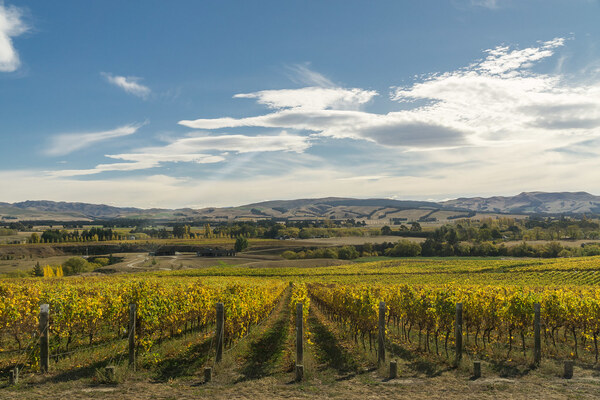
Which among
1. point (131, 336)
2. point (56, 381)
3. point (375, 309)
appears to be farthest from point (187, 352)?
point (375, 309)

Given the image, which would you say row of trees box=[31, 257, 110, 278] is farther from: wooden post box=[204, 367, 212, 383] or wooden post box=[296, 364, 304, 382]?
wooden post box=[296, 364, 304, 382]

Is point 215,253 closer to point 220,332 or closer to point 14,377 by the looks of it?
point 220,332

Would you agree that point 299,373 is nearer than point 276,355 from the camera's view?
Yes

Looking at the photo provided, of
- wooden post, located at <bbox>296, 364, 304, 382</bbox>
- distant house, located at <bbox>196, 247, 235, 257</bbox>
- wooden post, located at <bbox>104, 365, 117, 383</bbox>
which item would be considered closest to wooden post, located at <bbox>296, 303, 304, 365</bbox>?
wooden post, located at <bbox>296, 364, 304, 382</bbox>

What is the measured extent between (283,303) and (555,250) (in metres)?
114

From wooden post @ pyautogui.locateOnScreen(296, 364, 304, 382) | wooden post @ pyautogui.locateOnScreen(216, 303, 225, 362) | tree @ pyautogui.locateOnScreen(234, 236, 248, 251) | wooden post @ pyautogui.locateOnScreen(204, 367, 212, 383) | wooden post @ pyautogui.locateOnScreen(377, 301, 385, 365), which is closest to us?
wooden post @ pyautogui.locateOnScreen(204, 367, 212, 383)

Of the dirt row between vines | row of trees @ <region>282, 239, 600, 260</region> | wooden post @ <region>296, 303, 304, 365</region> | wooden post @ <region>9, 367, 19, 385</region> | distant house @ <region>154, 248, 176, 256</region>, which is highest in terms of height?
wooden post @ <region>296, 303, 304, 365</region>

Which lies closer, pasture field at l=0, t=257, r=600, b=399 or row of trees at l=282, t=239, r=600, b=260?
pasture field at l=0, t=257, r=600, b=399

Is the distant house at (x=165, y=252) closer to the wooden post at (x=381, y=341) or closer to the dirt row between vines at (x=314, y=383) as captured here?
the dirt row between vines at (x=314, y=383)

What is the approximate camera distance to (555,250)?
116m

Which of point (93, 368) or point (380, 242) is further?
point (380, 242)


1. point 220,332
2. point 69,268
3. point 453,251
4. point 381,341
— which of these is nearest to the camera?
point 220,332

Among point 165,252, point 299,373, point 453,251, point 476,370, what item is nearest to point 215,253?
point 165,252

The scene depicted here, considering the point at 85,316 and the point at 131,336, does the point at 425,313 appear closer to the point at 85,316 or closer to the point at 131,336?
the point at 131,336
